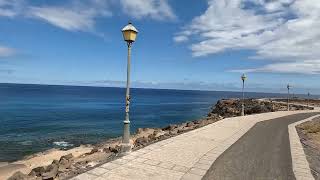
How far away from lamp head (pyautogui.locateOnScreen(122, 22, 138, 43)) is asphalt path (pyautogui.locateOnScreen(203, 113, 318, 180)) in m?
5.28

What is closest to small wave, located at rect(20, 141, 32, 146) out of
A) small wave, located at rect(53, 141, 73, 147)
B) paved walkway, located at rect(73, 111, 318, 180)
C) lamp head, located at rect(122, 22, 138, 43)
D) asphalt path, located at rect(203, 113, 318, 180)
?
small wave, located at rect(53, 141, 73, 147)

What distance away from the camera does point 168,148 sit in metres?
14.2

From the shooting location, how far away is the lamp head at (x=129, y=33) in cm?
1223

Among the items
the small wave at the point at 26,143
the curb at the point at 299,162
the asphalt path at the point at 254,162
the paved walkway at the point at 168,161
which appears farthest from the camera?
the small wave at the point at 26,143

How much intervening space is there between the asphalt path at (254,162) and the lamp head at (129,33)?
5.28m

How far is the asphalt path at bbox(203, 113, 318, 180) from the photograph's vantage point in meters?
10.6

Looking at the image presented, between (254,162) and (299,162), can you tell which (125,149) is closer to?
(254,162)

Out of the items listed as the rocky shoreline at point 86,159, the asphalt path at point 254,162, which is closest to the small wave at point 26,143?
the rocky shoreline at point 86,159

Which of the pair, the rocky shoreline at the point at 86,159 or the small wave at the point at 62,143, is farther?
the small wave at the point at 62,143

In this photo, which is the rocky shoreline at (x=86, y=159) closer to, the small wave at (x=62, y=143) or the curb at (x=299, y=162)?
the curb at (x=299, y=162)

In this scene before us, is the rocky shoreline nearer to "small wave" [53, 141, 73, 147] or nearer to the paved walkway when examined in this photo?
the paved walkway

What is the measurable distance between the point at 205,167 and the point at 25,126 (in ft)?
137

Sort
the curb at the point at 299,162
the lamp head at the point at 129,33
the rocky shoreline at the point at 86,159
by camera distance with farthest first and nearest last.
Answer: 1. the lamp head at the point at 129,33
2. the rocky shoreline at the point at 86,159
3. the curb at the point at 299,162

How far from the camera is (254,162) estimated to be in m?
12.4
